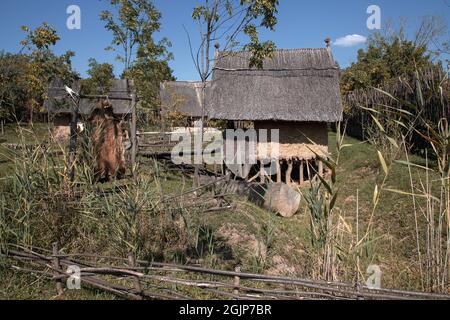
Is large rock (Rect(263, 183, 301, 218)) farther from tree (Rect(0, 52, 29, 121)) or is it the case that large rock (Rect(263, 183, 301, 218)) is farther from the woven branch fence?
tree (Rect(0, 52, 29, 121))

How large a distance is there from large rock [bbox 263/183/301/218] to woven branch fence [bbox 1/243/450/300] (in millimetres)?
3377

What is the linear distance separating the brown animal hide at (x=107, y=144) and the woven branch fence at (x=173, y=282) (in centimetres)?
426

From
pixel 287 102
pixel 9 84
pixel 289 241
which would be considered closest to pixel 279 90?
pixel 287 102

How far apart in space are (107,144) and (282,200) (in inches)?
163

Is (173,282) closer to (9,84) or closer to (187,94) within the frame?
(9,84)

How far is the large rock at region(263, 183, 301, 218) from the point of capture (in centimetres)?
698

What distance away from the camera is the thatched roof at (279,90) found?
32.6ft

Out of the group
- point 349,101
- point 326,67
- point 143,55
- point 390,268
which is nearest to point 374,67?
point 349,101

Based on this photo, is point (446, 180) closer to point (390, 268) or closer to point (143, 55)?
point (390, 268)

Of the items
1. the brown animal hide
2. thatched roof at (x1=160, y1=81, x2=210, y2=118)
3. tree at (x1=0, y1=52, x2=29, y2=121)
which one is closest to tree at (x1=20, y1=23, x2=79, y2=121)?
tree at (x1=0, y1=52, x2=29, y2=121)

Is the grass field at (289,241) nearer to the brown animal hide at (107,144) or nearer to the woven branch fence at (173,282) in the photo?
the woven branch fence at (173,282)

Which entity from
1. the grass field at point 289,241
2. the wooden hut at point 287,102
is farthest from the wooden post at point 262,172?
the grass field at point 289,241

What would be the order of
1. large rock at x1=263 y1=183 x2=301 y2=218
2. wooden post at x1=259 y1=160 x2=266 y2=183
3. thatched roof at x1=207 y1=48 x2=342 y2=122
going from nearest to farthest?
1. large rock at x1=263 y1=183 x2=301 y2=218
2. wooden post at x1=259 y1=160 x2=266 y2=183
3. thatched roof at x1=207 y1=48 x2=342 y2=122

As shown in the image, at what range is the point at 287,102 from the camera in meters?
10.1
